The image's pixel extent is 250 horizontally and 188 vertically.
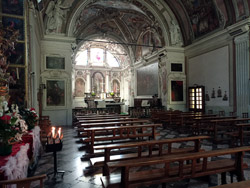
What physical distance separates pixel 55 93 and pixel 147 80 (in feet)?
30.2

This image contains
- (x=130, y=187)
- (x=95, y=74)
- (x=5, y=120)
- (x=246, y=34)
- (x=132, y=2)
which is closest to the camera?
(x=130, y=187)

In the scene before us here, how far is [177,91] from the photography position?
13305 millimetres

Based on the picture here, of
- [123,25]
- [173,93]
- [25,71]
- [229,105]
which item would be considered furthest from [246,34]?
[123,25]

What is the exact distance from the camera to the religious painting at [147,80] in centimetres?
1564

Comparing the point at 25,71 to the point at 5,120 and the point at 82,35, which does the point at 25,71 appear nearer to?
the point at 5,120

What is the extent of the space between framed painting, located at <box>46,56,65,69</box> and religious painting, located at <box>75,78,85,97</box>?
12.6m

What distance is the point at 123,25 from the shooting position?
1777 cm

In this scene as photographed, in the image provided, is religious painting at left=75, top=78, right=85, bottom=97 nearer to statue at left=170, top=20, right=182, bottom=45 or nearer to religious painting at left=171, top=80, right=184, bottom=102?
religious painting at left=171, top=80, right=184, bottom=102

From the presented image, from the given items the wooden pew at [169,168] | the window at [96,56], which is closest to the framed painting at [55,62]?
the wooden pew at [169,168]

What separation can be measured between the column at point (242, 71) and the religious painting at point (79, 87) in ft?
60.3

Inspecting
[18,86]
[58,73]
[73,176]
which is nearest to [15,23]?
[18,86]

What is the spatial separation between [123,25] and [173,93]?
9095mm

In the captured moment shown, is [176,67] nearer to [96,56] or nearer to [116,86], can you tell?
[116,86]

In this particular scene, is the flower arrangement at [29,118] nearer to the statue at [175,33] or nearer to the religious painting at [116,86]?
the statue at [175,33]
